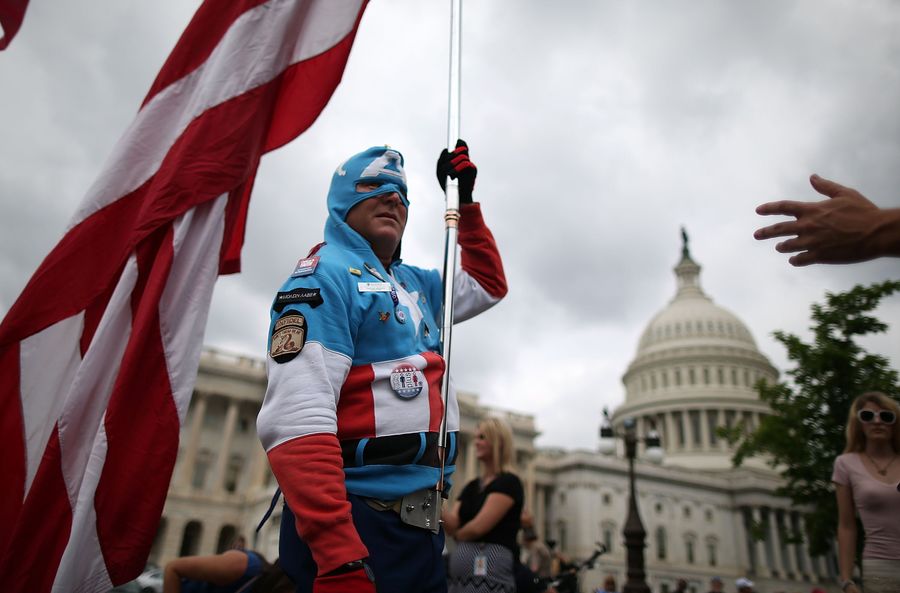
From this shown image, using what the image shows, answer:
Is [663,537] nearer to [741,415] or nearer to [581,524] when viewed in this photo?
[581,524]

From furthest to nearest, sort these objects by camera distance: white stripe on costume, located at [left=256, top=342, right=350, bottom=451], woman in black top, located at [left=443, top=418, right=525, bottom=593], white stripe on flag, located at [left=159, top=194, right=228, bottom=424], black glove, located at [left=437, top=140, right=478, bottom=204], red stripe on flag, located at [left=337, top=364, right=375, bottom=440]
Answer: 1. woman in black top, located at [left=443, top=418, right=525, bottom=593]
2. white stripe on flag, located at [left=159, top=194, right=228, bottom=424]
3. black glove, located at [left=437, top=140, right=478, bottom=204]
4. red stripe on flag, located at [left=337, top=364, right=375, bottom=440]
5. white stripe on costume, located at [left=256, top=342, right=350, bottom=451]

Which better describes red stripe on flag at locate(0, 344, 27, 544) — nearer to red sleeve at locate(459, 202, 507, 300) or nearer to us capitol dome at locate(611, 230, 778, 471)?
red sleeve at locate(459, 202, 507, 300)

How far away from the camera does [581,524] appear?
170ft

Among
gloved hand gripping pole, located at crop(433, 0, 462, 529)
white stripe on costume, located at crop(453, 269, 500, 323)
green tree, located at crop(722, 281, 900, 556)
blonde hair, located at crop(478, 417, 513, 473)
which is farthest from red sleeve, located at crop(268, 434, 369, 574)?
green tree, located at crop(722, 281, 900, 556)

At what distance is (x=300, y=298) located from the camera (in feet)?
7.82

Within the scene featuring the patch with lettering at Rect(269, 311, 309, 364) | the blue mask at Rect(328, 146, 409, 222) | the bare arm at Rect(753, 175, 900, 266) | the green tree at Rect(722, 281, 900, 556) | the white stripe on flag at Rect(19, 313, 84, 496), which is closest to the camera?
the bare arm at Rect(753, 175, 900, 266)

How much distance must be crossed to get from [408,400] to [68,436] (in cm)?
224

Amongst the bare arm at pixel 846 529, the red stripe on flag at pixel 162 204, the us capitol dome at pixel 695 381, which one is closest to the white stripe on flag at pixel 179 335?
the red stripe on flag at pixel 162 204

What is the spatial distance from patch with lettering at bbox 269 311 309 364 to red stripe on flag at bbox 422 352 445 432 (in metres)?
0.56

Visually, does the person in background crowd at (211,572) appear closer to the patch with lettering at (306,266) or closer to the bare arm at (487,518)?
the bare arm at (487,518)

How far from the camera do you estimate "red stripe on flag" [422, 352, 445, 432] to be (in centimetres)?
251

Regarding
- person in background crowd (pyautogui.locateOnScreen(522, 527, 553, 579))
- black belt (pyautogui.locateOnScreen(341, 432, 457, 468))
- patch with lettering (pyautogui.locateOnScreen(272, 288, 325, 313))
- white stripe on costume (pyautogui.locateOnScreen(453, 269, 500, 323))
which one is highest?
white stripe on costume (pyautogui.locateOnScreen(453, 269, 500, 323))

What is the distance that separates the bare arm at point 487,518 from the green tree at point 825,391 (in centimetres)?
1593

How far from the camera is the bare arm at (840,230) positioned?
6.42ft
